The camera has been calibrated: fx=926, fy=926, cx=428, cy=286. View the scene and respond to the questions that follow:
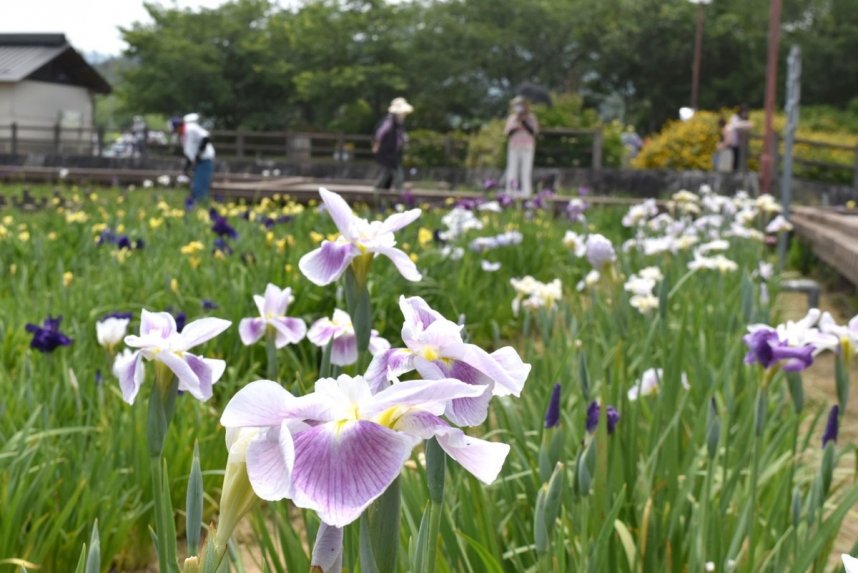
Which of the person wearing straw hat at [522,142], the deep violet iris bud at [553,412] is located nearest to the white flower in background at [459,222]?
the deep violet iris bud at [553,412]

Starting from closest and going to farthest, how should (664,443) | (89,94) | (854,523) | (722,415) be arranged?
(664,443), (722,415), (854,523), (89,94)

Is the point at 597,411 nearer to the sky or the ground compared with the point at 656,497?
nearer to the sky

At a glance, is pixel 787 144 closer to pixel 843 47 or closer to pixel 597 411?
pixel 597 411

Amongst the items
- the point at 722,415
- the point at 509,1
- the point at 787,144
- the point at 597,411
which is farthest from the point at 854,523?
the point at 509,1

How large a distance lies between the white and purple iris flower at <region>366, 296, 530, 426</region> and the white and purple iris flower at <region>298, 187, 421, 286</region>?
0.31 meters

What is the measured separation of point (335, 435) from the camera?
580mm

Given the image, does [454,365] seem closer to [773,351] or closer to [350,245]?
[350,245]

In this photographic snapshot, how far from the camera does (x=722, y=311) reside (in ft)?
11.4

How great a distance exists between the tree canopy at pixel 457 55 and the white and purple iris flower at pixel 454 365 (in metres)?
28.1

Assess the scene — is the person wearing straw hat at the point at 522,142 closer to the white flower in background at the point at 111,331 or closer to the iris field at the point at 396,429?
the iris field at the point at 396,429

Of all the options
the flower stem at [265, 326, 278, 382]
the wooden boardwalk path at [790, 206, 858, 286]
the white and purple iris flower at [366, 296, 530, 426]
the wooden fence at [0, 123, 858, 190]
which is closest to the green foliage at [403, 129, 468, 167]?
the wooden fence at [0, 123, 858, 190]

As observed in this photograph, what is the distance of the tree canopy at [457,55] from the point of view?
29.1 metres

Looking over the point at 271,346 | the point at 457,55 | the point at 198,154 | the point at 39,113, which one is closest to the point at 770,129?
the point at 198,154

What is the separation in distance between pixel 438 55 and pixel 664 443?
93.8 feet
